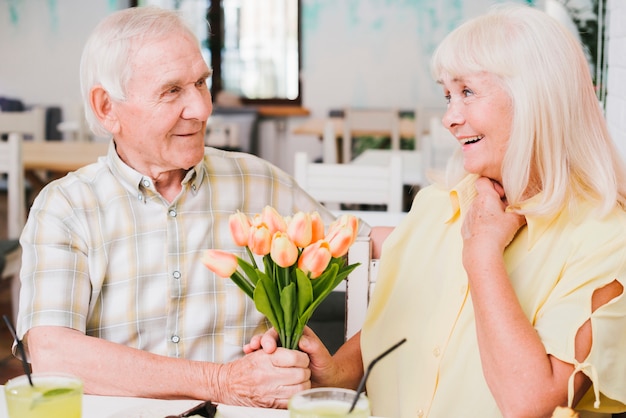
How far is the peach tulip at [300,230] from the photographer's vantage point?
1161mm

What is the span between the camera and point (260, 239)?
116cm

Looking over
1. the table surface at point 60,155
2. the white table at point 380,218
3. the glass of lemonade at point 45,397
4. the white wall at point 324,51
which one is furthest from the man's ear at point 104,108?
the white wall at point 324,51

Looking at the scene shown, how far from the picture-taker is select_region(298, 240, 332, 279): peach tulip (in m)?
1.17

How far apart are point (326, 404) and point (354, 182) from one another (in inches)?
88.0

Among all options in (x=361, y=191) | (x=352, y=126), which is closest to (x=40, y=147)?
(x=352, y=126)

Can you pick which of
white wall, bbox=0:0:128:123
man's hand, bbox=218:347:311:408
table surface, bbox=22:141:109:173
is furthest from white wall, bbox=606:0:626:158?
white wall, bbox=0:0:128:123

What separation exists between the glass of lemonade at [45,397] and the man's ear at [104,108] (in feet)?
2.29

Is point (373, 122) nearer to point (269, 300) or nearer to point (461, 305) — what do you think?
point (461, 305)

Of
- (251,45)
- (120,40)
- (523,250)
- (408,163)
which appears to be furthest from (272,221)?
(251,45)

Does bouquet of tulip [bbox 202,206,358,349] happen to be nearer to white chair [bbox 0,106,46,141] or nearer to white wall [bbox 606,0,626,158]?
white wall [bbox 606,0,626,158]

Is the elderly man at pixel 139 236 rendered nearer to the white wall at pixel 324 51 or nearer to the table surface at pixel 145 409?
the table surface at pixel 145 409

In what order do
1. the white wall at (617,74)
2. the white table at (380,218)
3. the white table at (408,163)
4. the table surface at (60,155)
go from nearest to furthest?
the white wall at (617,74) → the white table at (380,218) → the white table at (408,163) → the table surface at (60,155)

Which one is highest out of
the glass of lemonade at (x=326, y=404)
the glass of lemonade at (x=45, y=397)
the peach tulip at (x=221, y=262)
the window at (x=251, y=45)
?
the window at (x=251, y=45)

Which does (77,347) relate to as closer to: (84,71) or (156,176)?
(156,176)
